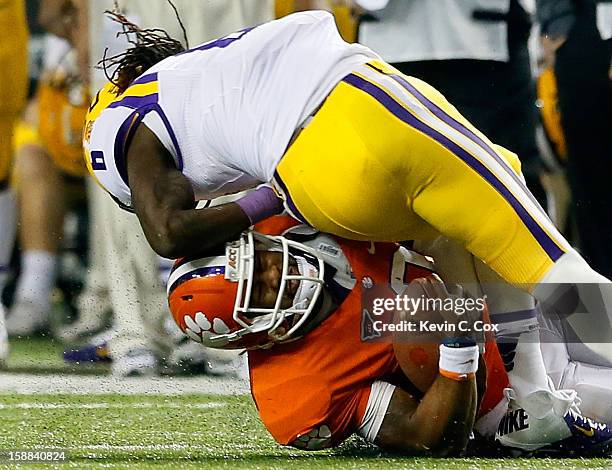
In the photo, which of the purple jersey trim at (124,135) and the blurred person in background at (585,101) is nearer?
the purple jersey trim at (124,135)

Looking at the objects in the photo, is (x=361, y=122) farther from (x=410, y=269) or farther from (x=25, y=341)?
(x=25, y=341)

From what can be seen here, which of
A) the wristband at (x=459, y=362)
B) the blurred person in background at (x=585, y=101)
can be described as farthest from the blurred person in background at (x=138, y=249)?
the wristband at (x=459, y=362)

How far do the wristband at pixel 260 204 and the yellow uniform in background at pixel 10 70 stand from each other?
1.64 meters

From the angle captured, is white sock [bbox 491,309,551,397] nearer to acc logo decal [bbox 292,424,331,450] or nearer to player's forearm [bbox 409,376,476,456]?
player's forearm [bbox 409,376,476,456]

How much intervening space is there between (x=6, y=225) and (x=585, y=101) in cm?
162

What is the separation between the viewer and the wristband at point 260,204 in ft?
6.51

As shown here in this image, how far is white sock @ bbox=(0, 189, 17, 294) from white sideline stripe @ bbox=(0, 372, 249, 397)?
2.19 feet

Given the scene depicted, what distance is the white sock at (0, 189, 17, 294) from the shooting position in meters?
3.62

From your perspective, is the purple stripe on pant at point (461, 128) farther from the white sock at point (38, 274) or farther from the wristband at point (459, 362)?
the white sock at point (38, 274)

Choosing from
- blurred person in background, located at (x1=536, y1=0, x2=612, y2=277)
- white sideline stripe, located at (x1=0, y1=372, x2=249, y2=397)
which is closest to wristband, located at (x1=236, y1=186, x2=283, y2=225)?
white sideline stripe, located at (x1=0, y1=372, x2=249, y2=397)

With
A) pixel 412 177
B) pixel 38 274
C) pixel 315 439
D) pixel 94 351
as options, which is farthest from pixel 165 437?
pixel 38 274

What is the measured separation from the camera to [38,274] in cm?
365

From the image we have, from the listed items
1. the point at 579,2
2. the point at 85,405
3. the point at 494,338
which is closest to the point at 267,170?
the point at 494,338

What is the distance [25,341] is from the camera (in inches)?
132
